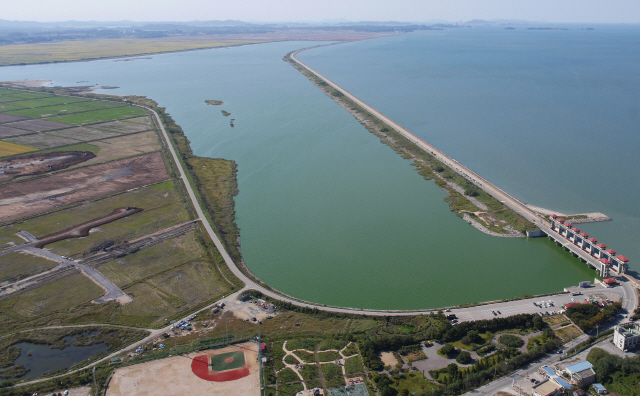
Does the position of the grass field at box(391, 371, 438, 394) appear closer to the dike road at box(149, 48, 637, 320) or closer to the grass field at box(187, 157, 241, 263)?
the dike road at box(149, 48, 637, 320)

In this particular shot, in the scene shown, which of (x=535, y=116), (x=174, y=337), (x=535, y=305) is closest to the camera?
(x=174, y=337)

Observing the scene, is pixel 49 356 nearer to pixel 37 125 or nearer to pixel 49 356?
pixel 49 356

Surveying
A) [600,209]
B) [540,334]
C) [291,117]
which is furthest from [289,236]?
[291,117]

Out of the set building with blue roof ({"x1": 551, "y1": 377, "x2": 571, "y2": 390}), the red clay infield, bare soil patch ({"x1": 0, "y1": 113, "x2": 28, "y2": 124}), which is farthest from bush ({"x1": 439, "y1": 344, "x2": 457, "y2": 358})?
bare soil patch ({"x1": 0, "y1": 113, "x2": 28, "y2": 124})

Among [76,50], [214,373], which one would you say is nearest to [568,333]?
[214,373]

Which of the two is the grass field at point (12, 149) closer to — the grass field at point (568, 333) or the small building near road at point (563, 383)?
the grass field at point (568, 333)

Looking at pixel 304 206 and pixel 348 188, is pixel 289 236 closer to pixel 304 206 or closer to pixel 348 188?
pixel 304 206
